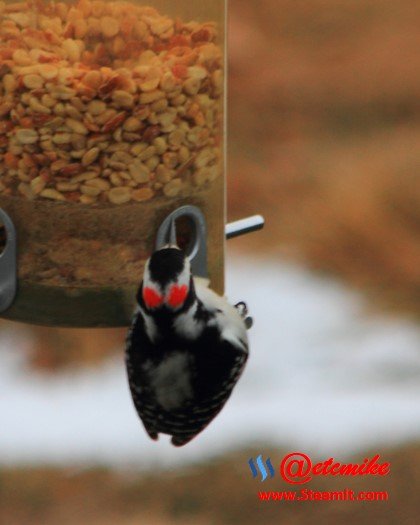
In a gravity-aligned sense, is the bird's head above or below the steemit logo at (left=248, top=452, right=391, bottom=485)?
above

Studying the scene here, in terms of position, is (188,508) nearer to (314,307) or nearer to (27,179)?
(314,307)

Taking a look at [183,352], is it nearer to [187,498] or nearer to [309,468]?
[187,498]

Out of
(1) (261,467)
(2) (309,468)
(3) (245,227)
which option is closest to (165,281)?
(3) (245,227)

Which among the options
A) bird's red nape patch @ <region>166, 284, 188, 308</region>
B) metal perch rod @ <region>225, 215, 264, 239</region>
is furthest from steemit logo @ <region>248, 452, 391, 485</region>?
bird's red nape patch @ <region>166, 284, 188, 308</region>

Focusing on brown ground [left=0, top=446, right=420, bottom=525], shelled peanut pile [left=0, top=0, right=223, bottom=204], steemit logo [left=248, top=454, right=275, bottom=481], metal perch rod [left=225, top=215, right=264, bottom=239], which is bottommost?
brown ground [left=0, top=446, right=420, bottom=525]

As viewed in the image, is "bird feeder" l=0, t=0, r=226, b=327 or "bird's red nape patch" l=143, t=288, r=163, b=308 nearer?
"bird's red nape patch" l=143, t=288, r=163, b=308

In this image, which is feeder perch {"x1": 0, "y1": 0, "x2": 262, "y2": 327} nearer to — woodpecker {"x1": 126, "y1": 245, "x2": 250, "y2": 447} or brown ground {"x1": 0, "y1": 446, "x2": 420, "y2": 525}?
woodpecker {"x1": 126, "y1": 245, "x2": 250, "y2": 447}

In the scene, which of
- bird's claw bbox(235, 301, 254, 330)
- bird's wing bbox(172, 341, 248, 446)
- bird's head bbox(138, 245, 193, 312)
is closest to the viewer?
bird's head bbox(138, 245, 193, 312)

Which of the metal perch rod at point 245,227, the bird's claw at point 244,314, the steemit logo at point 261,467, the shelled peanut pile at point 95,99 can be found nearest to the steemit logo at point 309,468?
the steemit logo at point 261,467

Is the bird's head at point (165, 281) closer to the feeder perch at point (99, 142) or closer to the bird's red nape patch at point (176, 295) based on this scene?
the bird's red nape patch at point (176, 295)

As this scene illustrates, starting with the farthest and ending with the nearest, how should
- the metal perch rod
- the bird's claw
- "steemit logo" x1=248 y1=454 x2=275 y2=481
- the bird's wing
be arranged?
"steemit logo" x1=248 y1=454 x2=275 y2=481 → the metal perch rod → the bird's claw → the bird's wing
